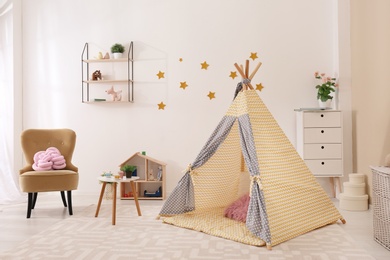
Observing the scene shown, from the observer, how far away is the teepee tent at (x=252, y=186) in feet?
10.6

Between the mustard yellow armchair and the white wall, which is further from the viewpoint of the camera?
the white wall

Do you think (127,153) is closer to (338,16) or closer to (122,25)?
(122,25)

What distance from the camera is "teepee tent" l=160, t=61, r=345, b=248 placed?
324 centimetres

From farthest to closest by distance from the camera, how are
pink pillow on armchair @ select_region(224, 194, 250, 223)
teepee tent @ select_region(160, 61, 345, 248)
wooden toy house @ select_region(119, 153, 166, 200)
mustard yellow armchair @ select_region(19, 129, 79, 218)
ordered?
wooden toy house @ select_region(119, 153, 166, 200)
mustard yellow armchair @ select_region(19, 129, 79, 218)
pink pillow on armchair @ select_region(224, 194, 250, 223)
teepee tent @ select_region(160, 61, 345, 248)

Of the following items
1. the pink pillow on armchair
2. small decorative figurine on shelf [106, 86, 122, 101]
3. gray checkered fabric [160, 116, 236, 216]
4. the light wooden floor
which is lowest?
the light wooden floor

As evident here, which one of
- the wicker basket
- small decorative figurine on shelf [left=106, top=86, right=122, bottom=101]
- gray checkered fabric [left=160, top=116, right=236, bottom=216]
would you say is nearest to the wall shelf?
small decorative figurine on shelf [left=106, top=86, right=122, bottom=101]

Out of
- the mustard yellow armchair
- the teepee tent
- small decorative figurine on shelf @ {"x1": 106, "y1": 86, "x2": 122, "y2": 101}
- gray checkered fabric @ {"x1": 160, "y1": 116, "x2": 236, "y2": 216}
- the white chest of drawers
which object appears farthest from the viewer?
small decorative figurine on shelf @ {"x1": 106, "y1": 86, "x2": 122, "y2": 101}

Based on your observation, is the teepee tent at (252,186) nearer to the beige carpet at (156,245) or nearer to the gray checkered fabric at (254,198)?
the gray checkered fabric at (254,198)

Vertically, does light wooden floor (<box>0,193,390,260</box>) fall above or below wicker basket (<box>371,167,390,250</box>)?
below

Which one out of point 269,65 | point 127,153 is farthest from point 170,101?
point 269,65

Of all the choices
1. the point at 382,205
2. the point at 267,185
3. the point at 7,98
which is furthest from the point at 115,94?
the point at 382,205

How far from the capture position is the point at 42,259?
2.73 meters

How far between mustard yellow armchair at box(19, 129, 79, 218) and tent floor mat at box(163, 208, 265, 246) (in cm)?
112

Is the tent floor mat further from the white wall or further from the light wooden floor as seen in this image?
the white wall
